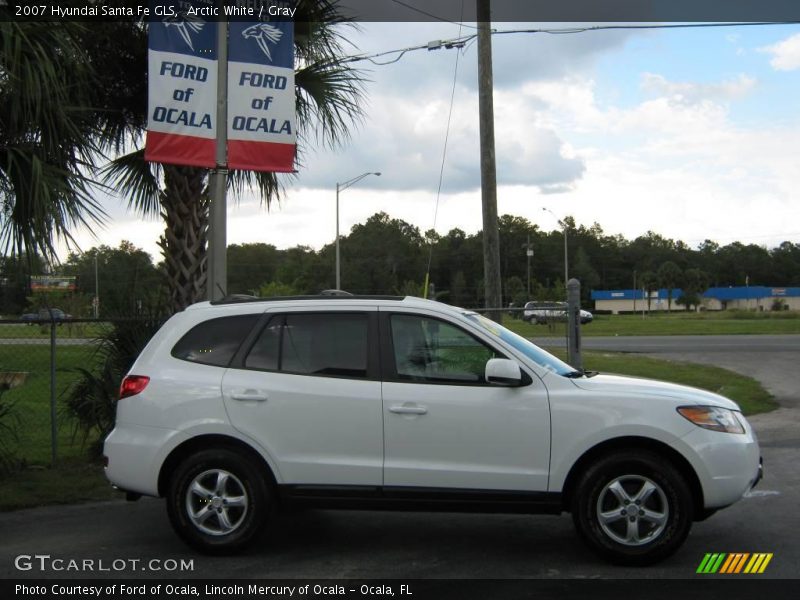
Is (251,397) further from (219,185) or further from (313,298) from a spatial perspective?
(219,185)

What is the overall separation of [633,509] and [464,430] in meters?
1.20

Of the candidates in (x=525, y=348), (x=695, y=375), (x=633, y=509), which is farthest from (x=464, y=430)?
(x=695, y=375)

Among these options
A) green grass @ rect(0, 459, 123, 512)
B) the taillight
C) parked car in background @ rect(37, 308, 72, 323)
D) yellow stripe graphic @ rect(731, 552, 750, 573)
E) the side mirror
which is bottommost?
green grass @ rect(0, 459, 123, 512)

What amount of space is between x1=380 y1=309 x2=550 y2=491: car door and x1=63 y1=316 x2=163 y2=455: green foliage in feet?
14.8

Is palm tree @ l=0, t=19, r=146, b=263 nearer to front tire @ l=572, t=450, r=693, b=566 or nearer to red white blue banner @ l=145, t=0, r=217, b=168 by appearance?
red white blue banner @ l=145, t=0, r=217, b=168

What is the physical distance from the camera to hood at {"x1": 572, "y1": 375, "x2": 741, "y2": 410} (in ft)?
18.0

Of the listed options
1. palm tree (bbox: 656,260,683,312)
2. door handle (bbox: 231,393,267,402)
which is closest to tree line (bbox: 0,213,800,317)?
palm tree (bbox: 656,260,683,312)

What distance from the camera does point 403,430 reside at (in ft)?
18.2

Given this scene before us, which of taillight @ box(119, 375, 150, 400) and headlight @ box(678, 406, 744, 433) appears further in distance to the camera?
taillight @ box(119, 375, 150, 400)

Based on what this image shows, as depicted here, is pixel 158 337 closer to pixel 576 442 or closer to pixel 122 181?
pixel 576 442

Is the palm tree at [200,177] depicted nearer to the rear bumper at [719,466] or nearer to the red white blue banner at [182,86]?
the red white blue banner at [182,86]
